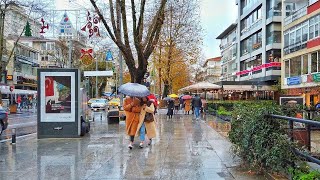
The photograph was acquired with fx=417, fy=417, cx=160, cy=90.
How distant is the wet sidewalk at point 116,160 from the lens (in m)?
7.96

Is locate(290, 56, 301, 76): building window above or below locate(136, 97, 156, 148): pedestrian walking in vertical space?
above

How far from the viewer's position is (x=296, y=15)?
4091 centimetres

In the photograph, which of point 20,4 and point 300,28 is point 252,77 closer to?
point 300,28

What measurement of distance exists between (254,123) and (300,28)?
34.6m

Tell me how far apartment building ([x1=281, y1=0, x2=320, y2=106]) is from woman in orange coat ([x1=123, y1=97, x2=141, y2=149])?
24253mm

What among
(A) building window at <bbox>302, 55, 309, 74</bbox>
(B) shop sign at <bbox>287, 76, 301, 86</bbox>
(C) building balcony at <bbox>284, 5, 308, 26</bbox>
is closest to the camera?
(C) building balcony at <bbox>284, 5, 308, 26</bbox>

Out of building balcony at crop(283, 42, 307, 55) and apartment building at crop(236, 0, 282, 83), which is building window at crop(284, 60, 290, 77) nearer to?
building balcony at crop(283, 42, 307, 55)

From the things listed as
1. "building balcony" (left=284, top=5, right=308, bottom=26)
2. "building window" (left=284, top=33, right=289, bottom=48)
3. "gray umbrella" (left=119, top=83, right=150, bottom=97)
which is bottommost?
"gray umbrella" (left=119, top=83, right=150, bottom=97)

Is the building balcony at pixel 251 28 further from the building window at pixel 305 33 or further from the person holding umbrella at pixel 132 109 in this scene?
the person holding umbrella at pixel 132 109

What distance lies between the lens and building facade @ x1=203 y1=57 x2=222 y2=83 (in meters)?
117

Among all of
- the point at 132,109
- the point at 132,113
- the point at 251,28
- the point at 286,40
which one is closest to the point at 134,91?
the point at 132,109

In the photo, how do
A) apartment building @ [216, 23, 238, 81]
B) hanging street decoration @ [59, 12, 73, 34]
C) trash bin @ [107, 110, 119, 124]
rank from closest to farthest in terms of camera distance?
hanging street decoration @ [59, 12, 73, 34] < trash bin @ [107, 110, 119, 124] < apartment building @ [216, 23, 238, 81]

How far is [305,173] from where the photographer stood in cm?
639

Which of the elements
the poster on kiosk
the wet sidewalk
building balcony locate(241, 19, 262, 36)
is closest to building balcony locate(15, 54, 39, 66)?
building balcony locate(241, 19, 262, 36)
